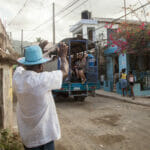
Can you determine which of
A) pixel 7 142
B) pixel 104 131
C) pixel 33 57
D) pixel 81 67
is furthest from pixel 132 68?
Result: pixel 33 57

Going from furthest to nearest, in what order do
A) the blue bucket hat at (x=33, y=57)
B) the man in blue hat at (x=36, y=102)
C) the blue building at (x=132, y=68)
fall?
1. the blue building at (x=132, y=68)
2. the blue bucket hat at (x=33, y=57)
3. the man in blue hat at (x=36, y=102)

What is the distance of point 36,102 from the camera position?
1899mm

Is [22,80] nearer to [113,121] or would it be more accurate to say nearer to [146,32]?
[113,121]

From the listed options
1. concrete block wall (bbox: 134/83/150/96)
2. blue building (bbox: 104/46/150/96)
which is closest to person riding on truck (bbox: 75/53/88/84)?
blue building (bbox: 104/46/150/96)

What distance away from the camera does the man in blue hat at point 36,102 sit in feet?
6.07

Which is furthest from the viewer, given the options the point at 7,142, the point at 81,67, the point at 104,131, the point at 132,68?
the point at 132,68

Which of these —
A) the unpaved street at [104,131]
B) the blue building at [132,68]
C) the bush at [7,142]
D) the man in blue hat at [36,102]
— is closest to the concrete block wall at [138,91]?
the blue building at [132,68]

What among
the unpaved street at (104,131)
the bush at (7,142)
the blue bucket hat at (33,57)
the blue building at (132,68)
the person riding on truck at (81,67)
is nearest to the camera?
the blue bucket hat at (33,57)

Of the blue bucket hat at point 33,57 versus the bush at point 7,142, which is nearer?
the blue bucket hat at point 33,57

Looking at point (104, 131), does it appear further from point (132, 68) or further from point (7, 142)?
point (132, 68)

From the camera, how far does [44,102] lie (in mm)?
1917

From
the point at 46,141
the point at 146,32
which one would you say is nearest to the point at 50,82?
the point at 46,141

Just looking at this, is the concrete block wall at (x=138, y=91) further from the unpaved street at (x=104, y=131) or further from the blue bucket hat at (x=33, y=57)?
the blue bucket hat at (x=33, y=57)

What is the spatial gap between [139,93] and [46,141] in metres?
10.2
